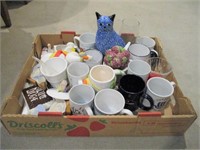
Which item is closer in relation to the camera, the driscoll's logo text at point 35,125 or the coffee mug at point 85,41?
the driscoll's logo text at point 35,125

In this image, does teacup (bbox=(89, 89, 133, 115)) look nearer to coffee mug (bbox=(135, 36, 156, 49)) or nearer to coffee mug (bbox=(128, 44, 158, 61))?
coffee mug (bbox=(128, 44, 158, 61))

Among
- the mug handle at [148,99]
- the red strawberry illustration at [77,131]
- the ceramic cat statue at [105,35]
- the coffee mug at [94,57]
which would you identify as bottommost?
the red strawberry illustration at [77,131]

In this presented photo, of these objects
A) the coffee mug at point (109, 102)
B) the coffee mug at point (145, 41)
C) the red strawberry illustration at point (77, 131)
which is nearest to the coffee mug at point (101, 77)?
the coffee mug at point (109, 102)

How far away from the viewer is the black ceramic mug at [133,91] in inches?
23.3

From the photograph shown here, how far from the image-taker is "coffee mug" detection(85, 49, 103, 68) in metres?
0.70

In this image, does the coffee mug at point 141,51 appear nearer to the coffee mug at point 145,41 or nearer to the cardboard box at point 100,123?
the coffee mug at point 145,41

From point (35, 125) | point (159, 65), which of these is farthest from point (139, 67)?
point (35, 125)

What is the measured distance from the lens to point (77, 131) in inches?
24.3

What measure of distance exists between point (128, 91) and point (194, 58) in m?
0.60

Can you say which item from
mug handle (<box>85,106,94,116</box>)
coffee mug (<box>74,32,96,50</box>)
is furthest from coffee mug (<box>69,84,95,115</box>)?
coffee mug (<box>74,32,96,50</box>)

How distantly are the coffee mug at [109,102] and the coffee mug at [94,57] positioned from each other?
13 cm

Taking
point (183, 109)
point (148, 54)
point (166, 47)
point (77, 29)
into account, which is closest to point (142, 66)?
point (148, 54)

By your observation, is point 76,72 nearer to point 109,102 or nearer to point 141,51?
point 109,102

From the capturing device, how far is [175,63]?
994 millimetres
